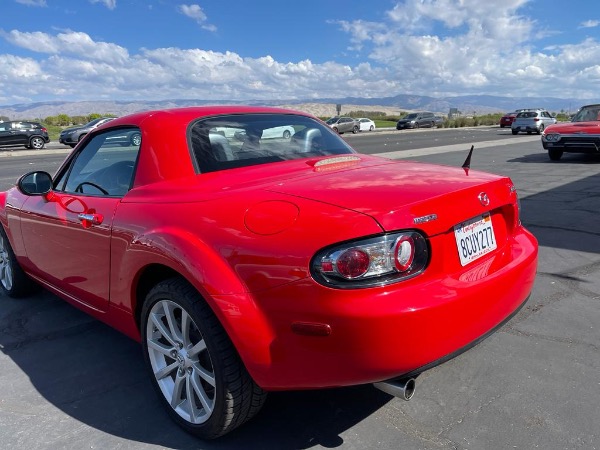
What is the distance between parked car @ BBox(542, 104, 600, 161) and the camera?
1281 cm

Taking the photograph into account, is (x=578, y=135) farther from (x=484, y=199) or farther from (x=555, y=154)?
(x=484, y=199)

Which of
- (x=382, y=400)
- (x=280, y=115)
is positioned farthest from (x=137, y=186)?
(x=382, y=400)

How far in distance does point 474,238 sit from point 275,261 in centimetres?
100

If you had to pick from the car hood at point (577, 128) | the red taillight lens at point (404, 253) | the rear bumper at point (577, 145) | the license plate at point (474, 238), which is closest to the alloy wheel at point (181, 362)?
the red taillight lens at point (404, 253)

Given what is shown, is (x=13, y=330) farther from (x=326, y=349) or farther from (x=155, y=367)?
(x=326, y=349)

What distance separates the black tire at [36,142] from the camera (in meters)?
26.6

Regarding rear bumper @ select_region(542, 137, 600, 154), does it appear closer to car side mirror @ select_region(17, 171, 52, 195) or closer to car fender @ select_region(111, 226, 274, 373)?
car side mirror @ select_region(17, 171, 52, 195)

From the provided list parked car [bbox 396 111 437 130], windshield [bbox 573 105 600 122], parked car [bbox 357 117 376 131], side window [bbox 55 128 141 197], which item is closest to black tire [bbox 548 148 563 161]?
windshield [bbox 573 105 600 122]

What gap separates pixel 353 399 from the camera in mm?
2711

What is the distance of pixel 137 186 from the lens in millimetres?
2771

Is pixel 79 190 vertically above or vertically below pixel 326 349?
above

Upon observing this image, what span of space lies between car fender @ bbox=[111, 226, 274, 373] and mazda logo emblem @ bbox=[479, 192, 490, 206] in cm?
120

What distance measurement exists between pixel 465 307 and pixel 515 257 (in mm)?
656

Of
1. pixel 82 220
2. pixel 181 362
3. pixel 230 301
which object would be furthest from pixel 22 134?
pixel 230 301
